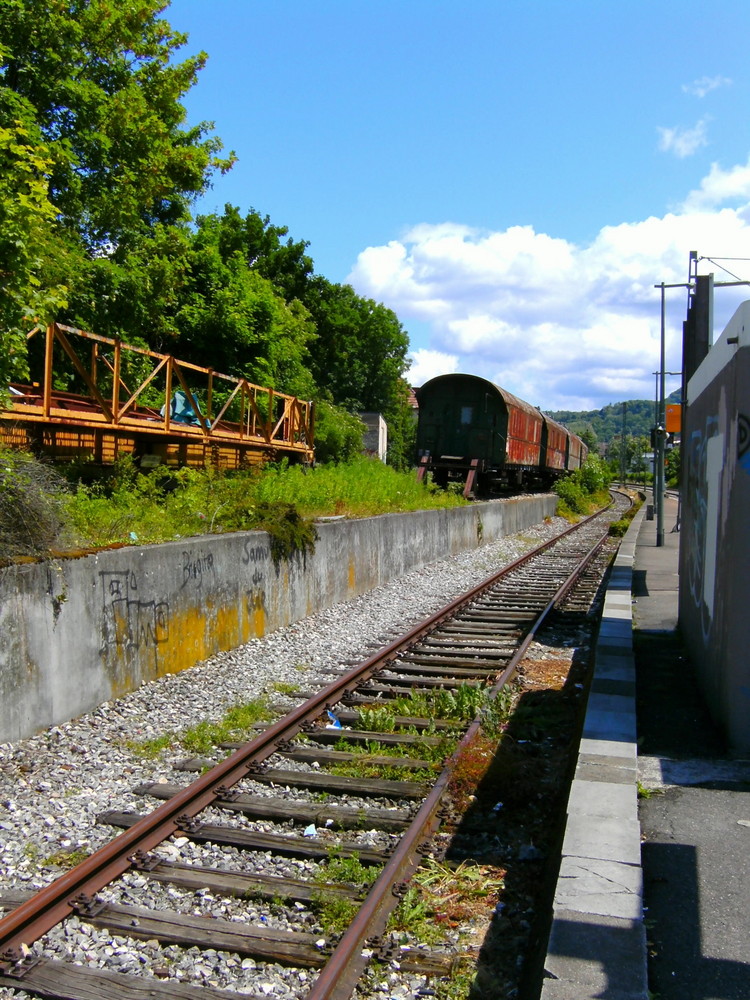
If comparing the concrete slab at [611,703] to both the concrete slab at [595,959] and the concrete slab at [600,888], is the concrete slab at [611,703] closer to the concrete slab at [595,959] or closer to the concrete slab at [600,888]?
the concrete slab at [600,888]

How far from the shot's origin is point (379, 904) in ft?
13.0

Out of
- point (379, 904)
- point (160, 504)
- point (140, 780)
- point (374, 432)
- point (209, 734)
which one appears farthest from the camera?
point (374, 432)

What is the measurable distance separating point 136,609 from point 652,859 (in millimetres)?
4671

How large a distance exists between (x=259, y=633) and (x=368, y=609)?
274cm

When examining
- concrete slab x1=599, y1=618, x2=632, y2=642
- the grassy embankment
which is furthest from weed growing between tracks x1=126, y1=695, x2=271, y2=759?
concrete slab x1=599, y1=618, x2=632, y2=642

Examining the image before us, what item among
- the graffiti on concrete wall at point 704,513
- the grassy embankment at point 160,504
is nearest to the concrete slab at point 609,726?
the graffiti on concrete wall at point 704,513

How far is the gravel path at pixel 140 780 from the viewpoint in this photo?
3.61 meters

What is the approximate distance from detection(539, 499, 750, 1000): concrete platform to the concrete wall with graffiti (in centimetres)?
37

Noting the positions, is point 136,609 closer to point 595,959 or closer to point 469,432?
point 595,959

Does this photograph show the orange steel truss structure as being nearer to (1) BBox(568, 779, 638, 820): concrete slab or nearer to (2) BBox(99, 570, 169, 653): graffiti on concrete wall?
(2) BBox(99, 570, 169, 653): graffiti on concrete wall

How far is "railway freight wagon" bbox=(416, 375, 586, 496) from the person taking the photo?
27.2m

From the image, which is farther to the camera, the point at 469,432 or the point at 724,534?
the point at 469,432

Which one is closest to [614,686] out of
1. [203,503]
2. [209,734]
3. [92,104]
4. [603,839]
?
[603,839]

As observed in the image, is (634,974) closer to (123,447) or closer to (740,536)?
(740,536)
